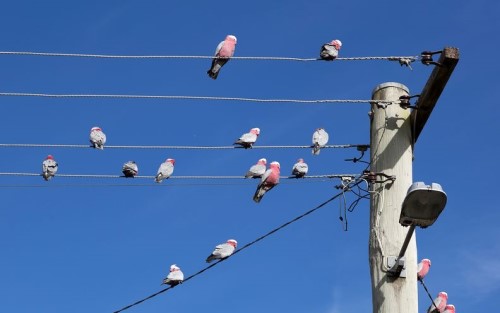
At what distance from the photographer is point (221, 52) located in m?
12.8

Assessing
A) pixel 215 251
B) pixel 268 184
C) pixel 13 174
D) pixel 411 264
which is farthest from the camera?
pixel 215 251

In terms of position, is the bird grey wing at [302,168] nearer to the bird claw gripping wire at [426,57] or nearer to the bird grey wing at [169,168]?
the bird grey wing at [169,168]

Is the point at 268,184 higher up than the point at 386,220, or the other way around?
the point at 268,184

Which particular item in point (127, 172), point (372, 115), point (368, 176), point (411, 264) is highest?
point (127, 172)

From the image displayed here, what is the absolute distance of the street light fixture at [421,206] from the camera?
6.29 meters

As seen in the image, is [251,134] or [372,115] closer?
[372,115]

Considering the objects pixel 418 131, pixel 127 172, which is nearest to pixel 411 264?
pixel 418 131

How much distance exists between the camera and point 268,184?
10438 millimetres

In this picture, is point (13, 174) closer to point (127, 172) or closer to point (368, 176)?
point (127, 172)

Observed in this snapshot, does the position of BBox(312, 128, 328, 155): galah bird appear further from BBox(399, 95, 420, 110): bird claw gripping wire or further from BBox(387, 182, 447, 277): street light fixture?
BBox(387, 182, 447, 277): street light fixture

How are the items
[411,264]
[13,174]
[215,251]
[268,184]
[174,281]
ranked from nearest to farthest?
[411,264] < [13,174] < [268,184] < [215,251] < [174,281]

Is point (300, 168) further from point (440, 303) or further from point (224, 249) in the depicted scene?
point (440, 303)

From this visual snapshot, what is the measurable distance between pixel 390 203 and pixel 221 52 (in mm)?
6166

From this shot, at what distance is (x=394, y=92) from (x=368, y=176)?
2.62 ft
